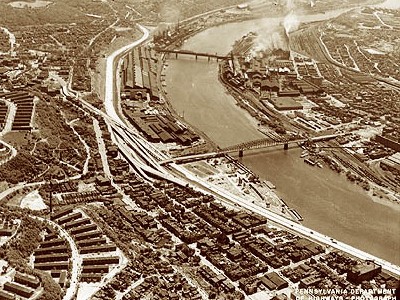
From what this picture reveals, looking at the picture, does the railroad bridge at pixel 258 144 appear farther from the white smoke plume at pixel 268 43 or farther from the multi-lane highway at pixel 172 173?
the white smoke plume at pixel 268 43

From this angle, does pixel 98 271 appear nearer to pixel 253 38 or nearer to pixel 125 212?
pixel 125 212

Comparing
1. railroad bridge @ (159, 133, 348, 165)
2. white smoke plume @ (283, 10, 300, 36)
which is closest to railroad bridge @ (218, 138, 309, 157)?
railroad bridge @ (159, 133, 348, 165)

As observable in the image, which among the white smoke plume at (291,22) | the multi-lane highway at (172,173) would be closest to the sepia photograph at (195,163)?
the multi-lane highway at (172,173)

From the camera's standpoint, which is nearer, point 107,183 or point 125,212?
point 125,212

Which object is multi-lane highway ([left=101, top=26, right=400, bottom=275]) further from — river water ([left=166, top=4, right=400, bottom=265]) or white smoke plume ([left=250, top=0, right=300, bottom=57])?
white smoke plume ([left=250, top=0, right=300, bottom=57])

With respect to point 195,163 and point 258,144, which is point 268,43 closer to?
point 258,144

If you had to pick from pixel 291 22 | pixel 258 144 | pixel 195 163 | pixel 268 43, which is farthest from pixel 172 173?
pixel 291 22

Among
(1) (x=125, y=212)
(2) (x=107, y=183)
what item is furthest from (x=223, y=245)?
(2) (x=107, y=183)
